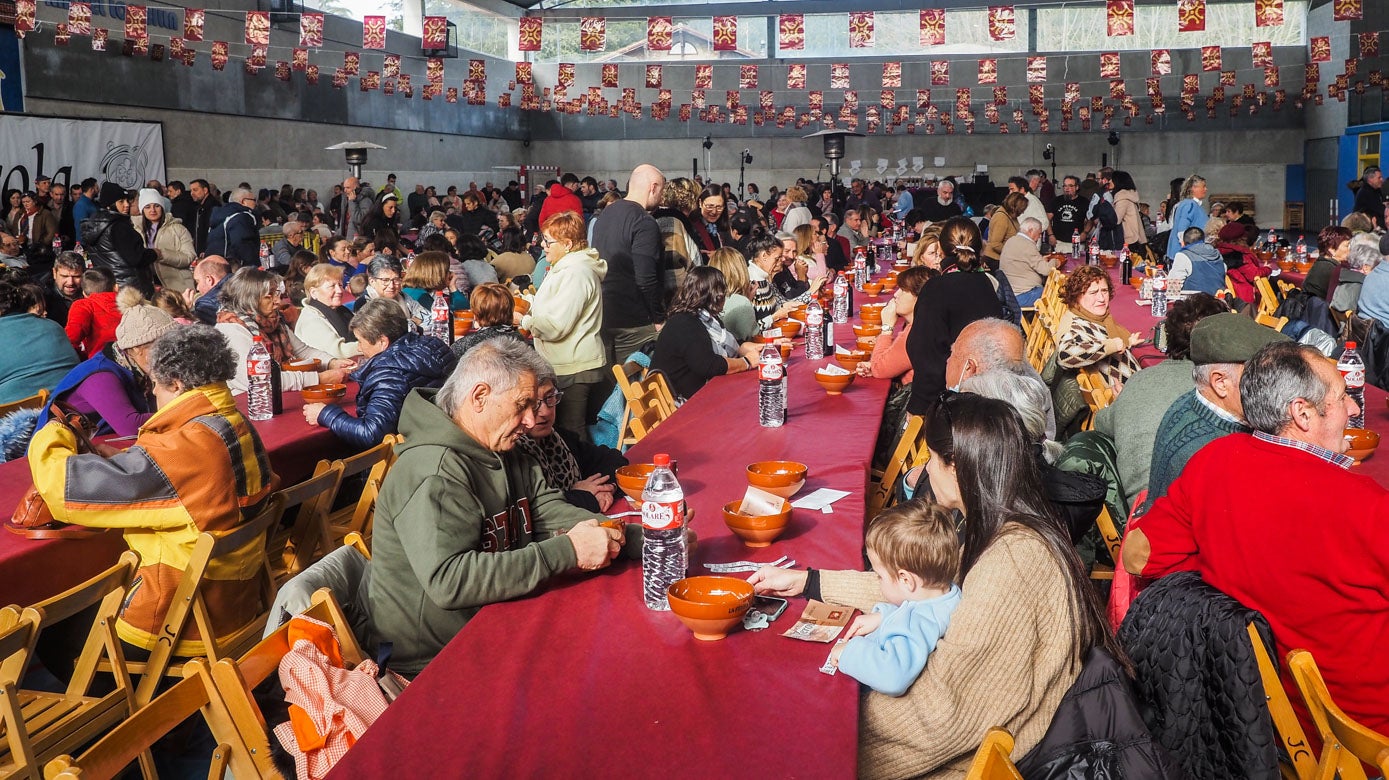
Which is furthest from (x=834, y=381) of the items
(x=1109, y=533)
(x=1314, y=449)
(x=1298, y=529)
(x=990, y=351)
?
(x=1298, y=529)

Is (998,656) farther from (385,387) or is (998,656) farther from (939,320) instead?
(385,387)

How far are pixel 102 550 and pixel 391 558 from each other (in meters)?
1.48

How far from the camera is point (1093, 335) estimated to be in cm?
511

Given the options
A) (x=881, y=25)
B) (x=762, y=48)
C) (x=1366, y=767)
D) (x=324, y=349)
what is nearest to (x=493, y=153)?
(x=762, y=48)

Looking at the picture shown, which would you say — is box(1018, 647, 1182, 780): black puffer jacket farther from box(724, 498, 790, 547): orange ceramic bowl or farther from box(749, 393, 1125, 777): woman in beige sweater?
box(724, 498, 790, 547): orange ceramic bowl

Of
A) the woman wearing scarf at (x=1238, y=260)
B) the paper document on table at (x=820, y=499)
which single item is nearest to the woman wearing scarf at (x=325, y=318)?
the paper document on table at (x=820, y=499)

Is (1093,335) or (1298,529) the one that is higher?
(1093,335)

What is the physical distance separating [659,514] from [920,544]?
0.57 meters

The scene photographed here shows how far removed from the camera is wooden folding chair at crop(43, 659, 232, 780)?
1.74m

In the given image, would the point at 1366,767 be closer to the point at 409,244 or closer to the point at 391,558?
the point at 391,558

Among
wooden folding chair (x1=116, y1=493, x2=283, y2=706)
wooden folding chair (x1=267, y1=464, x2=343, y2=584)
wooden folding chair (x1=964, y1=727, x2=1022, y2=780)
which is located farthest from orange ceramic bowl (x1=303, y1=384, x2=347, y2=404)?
wooden folding chair (x1=964, y1=727, x2=1022, y2=780)

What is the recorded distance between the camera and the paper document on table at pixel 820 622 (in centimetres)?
238

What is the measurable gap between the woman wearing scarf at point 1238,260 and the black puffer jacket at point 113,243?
29.6 ft

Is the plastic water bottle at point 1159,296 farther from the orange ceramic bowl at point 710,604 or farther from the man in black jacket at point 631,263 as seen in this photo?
the orange ceramic bowl at point 710,604
